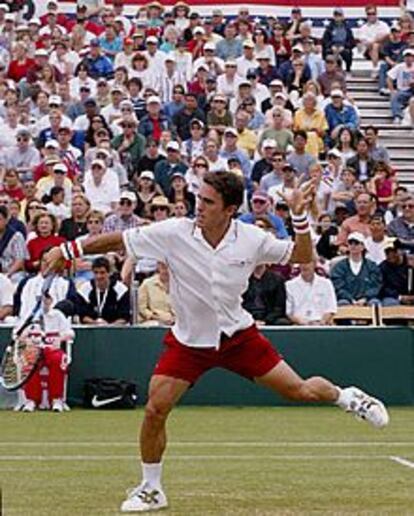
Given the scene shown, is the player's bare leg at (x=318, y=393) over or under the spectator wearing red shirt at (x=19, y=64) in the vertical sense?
under

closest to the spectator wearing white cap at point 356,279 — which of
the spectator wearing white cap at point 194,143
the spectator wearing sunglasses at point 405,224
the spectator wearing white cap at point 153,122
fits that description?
the spectator wearing sunglasses at point 405,224

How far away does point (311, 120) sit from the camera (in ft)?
82.0

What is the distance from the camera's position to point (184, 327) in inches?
381

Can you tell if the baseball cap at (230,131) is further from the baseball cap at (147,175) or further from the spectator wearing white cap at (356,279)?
the spectator wearing white cap at (356,279)

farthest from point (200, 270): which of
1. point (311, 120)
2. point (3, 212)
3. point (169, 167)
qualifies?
point (311, 120)

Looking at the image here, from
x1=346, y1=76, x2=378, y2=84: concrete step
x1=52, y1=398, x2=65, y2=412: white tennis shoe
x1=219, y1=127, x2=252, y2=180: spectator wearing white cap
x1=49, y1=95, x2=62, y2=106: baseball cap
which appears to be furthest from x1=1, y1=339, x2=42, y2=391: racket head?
x1=346, y1=76, x2=378, y2=84: concrete step

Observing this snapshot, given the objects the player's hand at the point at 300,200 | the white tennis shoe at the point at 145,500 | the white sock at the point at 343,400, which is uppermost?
the player's hand at the point at 300,200

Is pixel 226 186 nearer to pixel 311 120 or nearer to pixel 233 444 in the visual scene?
pixel 233 444

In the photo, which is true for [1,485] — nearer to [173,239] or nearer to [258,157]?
[173,239]

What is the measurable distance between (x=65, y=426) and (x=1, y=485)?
4916 millimetres

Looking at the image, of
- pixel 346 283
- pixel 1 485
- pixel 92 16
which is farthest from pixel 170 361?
pixel 92 16

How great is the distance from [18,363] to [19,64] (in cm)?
1148

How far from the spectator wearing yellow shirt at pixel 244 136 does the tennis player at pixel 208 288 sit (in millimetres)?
14478

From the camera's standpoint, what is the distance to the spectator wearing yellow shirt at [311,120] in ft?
81.4
